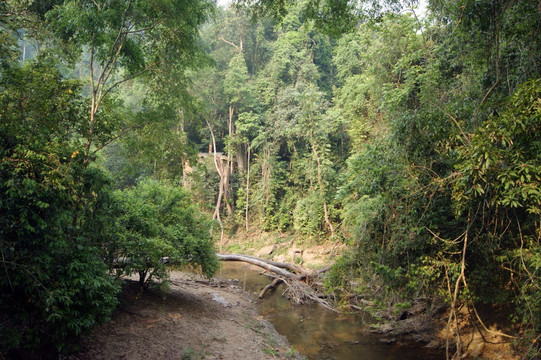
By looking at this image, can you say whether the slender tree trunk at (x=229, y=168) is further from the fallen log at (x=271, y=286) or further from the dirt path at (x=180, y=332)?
the dirt path at (x=180, y=332)

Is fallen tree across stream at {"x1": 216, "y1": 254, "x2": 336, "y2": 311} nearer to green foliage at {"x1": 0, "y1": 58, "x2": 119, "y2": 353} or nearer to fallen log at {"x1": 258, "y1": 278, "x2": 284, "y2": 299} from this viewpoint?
fallen log at {"x1": 258, "y1": 278, "x2": 284, "y2": 299}

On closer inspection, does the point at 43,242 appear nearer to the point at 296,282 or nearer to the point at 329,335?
the point at 329,335

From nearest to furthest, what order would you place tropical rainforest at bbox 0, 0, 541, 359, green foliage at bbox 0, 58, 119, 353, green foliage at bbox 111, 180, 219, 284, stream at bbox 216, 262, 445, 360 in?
green foliage at bbox 0, 58, 119, 353 → tropical rainforest at bbox 0, 0, 541, 359 → green foliage at bbox 111, 180, 219, 284 → stream at bbox 216, 262, 445, 360

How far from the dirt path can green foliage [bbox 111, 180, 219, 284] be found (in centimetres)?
97

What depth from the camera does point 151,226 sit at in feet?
26.4

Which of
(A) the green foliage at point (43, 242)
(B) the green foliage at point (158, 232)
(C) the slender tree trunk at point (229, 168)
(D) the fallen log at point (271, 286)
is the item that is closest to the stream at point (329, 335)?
(D) the fallen log at point (271, 286)

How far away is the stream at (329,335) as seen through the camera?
28.9 ft

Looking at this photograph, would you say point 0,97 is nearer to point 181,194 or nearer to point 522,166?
point 181,194

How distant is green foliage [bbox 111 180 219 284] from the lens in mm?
7332

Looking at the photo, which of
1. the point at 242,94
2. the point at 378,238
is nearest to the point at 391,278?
the point at 378,238

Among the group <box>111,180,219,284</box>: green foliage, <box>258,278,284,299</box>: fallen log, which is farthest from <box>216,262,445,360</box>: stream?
<box>111,180,219,284</box>: green foliage

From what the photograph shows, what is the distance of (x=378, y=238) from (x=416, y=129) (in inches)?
111

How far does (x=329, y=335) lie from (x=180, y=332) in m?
4.79

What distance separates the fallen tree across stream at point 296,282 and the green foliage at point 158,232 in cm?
450
